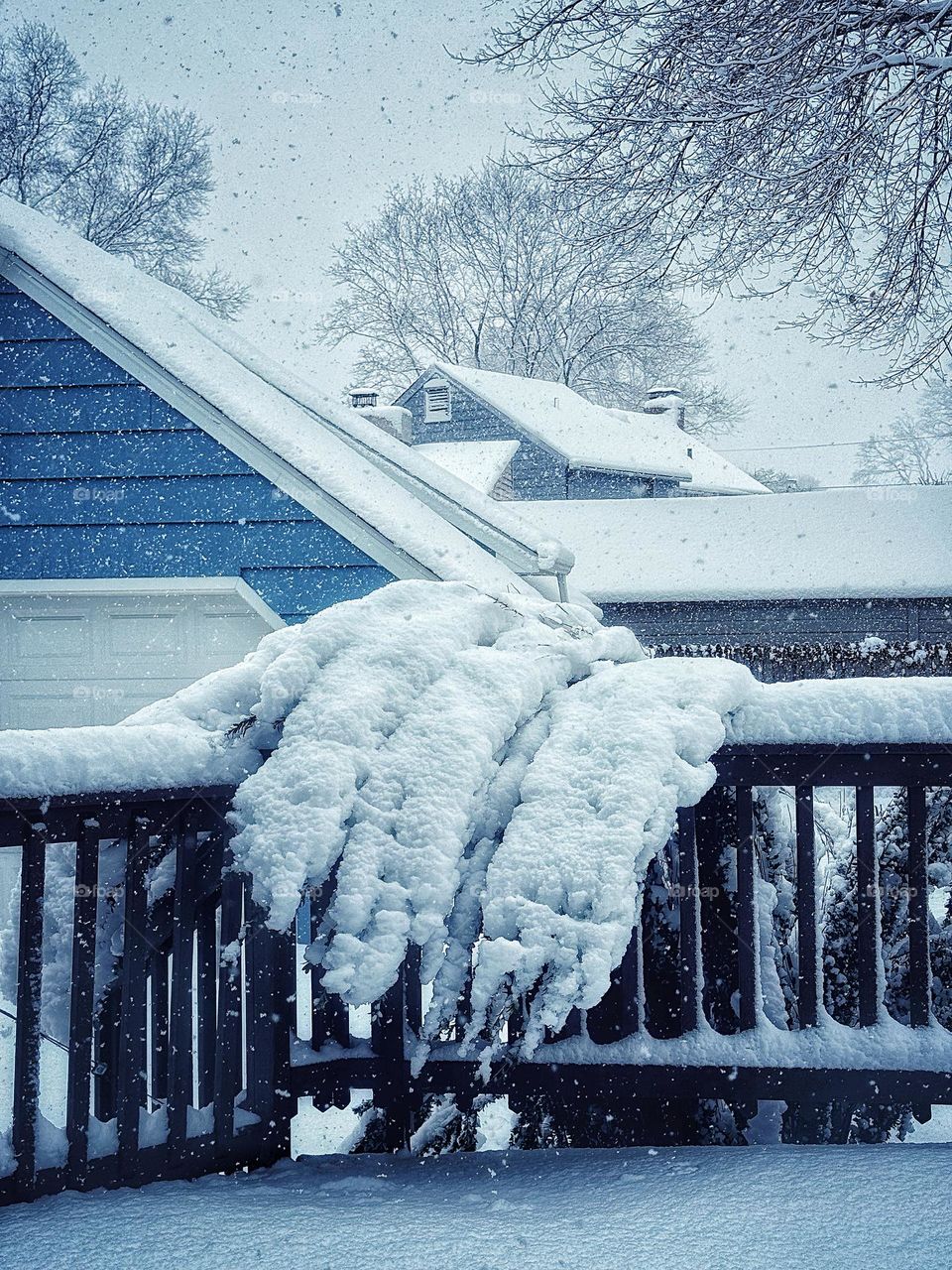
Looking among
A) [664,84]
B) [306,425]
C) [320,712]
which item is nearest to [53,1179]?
[320,712]

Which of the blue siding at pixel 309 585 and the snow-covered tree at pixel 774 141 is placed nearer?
Result: the blue siding at pixel 309 585

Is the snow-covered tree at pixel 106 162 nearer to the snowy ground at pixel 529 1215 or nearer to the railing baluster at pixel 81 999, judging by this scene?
the railing baluster at pixel 81 999

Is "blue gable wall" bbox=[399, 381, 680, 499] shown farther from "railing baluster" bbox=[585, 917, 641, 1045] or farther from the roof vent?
"railing baluster" bbox=[585, 917, 641, 1045]

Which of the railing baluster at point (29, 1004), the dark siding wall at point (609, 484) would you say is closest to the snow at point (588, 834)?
the railing baluster at point (29, 1004)

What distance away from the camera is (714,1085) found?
2.71 metres

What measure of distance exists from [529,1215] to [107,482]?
212 inches

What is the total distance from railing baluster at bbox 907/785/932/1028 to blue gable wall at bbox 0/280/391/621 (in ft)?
14.0

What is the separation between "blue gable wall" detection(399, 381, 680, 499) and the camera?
2598 centimetres

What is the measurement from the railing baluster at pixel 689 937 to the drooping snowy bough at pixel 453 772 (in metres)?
0.38

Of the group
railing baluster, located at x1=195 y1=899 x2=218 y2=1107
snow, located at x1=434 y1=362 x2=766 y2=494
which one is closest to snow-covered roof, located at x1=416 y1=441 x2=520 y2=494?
snow, located at x1=434 y1=362 x2=766 y2=494

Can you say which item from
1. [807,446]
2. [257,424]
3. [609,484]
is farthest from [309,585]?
[807,446]

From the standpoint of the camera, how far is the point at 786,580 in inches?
617

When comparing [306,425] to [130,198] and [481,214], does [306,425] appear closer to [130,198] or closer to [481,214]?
[130,198]

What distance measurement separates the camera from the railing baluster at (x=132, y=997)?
2426 millimetres
